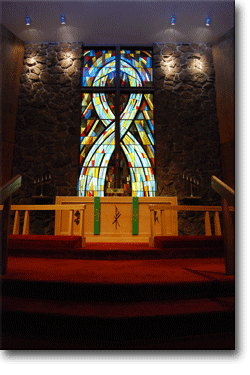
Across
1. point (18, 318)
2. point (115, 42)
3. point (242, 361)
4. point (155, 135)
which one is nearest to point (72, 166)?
point (155, 135)

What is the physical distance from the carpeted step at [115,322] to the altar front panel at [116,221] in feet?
8.65

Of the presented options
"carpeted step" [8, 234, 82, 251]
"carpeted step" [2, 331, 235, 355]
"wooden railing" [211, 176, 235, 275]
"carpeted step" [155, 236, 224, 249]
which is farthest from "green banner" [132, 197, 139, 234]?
"carpeted step" [2, 331, 235, 355]

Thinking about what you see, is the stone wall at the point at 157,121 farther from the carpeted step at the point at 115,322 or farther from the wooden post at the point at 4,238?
the carpeted step at the point at 115,322

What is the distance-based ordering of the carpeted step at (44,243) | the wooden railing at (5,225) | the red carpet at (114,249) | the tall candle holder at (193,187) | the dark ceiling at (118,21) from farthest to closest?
the tall candle holder at (193,187), the dark ceiling at (118,21), the carpeted step at (44,243), the red carpet at (114,249), the wooden railing at (5,225)

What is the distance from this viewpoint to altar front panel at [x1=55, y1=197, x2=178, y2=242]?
4330 millimetres

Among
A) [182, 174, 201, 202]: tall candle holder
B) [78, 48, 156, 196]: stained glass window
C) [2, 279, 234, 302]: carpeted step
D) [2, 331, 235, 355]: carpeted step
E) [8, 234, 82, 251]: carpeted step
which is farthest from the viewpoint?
[78, 48, 156, 196]: stained glass window

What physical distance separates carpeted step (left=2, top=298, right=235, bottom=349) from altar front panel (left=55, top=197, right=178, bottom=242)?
2636mm

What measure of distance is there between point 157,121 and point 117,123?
0.87 m

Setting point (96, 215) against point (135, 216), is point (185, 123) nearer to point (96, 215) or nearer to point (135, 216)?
point (135, 216)

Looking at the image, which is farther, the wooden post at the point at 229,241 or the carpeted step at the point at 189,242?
the carpeted step at the point at 189,242

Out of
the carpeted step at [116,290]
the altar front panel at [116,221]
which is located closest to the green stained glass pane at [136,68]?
the altar front panel at [116,221]

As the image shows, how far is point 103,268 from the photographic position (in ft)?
7.74

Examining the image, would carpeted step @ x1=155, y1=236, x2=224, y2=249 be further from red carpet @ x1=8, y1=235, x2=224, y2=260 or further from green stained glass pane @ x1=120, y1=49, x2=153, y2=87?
green stained glass pane @ x1=120, y1=49, x2=153, y2=87

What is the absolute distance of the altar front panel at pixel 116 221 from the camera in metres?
4.33
